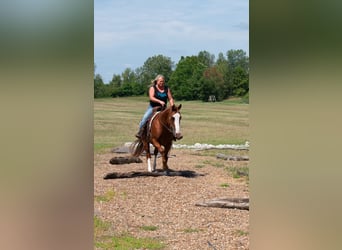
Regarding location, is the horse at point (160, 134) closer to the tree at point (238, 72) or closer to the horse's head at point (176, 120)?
the horse's head at point (176, 120)

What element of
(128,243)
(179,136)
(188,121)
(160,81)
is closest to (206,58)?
(160,81)

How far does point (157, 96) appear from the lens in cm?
375

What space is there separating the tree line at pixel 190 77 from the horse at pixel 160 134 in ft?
0.52

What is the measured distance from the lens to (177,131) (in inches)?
147

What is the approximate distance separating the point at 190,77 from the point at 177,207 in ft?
3.15

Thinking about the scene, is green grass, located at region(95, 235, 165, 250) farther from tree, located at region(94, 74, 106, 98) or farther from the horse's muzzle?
tree, located at region(94, 74, 106, 98)

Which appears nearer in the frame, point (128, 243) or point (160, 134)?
point (128, 243)

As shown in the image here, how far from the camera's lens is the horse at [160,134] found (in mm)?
3740

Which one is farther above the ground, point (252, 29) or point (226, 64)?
point (252, 29)

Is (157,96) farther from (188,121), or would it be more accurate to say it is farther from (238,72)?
(238,72)
